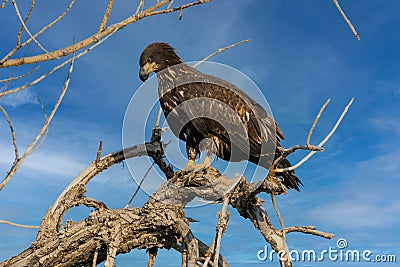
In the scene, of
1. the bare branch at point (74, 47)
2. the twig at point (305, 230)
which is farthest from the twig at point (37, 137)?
the twig at point (305, 230)

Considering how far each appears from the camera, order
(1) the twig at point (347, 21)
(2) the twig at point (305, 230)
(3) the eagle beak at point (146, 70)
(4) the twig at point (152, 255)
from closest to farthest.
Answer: (1) the twig at point (347, 21)
(2) the twig at point (305, 230)
(4) the twig at point (152, 255)
(3) the eagle beak at point (146, 70)

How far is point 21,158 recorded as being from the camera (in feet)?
8.21

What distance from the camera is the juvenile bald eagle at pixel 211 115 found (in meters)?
5.17

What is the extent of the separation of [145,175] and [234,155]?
3.95 feet

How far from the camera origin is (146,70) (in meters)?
5.75

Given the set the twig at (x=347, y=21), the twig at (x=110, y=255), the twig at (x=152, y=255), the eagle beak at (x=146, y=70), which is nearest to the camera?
the twig at (x=347, y=21)

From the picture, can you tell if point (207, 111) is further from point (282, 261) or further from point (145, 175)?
point (282, 261)

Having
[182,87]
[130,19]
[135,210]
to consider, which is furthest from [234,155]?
[130,19]

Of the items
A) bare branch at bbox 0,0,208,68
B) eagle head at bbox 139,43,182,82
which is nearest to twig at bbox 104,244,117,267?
bare branch at bbox 0,0,208,68

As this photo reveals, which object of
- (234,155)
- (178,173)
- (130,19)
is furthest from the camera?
(234,155)

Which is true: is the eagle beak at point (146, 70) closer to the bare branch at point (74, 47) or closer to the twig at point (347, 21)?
the bare branch at point (74, 47)

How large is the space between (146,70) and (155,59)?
23cm

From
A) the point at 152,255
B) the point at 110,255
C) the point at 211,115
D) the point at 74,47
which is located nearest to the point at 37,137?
the point at 74,47

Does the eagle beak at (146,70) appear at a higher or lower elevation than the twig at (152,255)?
higher
